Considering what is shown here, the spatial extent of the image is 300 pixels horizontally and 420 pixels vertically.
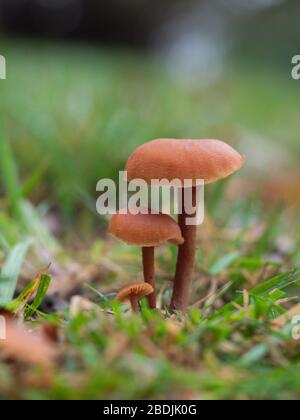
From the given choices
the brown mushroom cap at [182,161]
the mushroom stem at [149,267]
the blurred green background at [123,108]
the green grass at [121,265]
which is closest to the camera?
the green grass at [121,265]

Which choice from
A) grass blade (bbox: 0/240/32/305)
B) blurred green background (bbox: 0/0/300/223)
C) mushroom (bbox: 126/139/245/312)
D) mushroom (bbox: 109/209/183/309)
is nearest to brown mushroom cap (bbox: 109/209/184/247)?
mushroom (bbox: 109/209/183/309)

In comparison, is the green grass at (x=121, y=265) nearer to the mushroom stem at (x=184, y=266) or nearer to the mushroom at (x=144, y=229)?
the mushroom stem at (x=184, y=266)

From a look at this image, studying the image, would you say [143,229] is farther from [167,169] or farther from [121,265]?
[121,265]

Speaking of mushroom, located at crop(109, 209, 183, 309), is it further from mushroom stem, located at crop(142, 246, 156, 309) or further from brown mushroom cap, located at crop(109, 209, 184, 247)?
mushroom stem, located at crop(142, 246, 156, 309)

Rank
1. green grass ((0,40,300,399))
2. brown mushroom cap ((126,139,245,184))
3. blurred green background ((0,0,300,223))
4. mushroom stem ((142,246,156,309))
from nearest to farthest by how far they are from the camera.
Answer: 1. green grass ((0,40,300,399))
2. brown mushroom cap ((126,139,245,184))
3. mushroom stem ((142,246,156,309))
4. blurred green background ((0,0,300,223))

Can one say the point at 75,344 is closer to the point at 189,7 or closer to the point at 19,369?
the point at 19,369

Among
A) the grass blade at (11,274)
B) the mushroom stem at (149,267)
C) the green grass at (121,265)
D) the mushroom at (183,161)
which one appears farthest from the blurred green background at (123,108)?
the mushroom at (183,161)

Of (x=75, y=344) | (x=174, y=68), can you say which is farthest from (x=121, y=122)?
(x=174, y=68)
